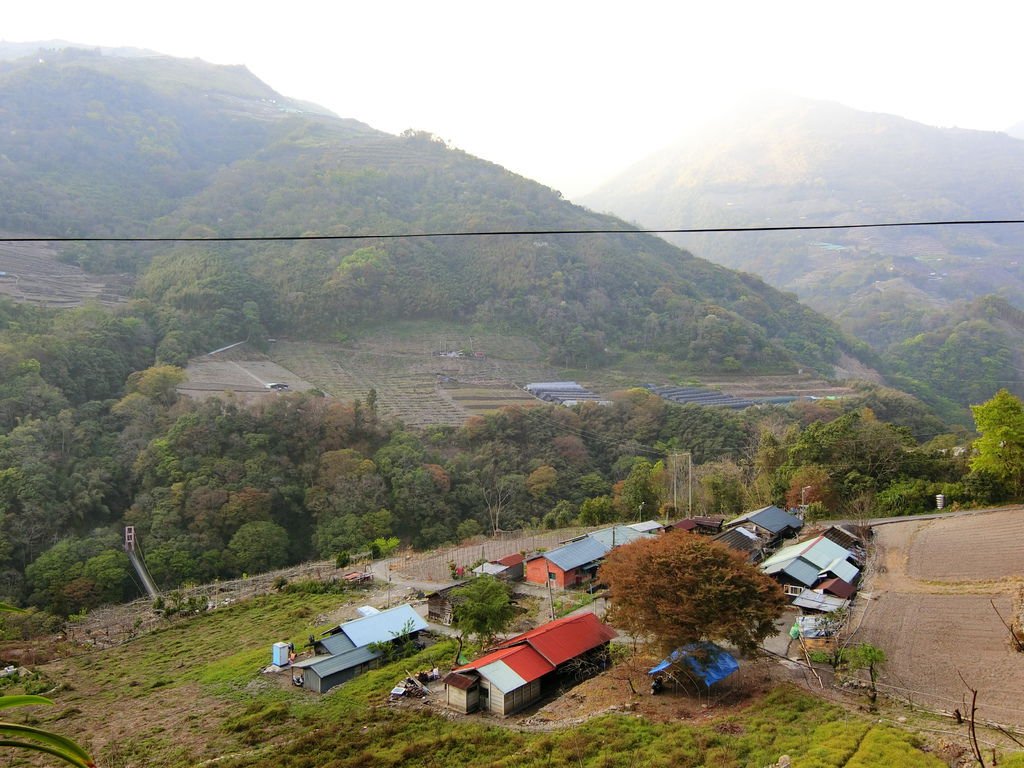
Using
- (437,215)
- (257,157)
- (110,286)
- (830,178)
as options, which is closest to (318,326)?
(110,286)

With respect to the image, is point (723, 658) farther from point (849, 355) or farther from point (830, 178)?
point (830, 178)

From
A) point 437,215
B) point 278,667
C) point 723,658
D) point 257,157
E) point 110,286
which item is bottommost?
point 278,667

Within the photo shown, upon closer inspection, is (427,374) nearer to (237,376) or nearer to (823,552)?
(237,376)

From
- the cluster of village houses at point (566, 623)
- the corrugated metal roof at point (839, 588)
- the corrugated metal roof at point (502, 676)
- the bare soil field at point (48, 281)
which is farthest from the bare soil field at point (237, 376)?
the corrugated metal roof at point (839, 588)

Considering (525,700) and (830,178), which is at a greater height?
(830,178)

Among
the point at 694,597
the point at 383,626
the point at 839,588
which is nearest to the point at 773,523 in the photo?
the point at 839,588

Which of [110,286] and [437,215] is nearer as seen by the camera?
[110,286]

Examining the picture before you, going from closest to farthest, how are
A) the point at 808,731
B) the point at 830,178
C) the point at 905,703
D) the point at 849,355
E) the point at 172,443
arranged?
the point at 808,731
the point at 905,703
the point at 172,443
the point at 849,355
the point at 830,178
